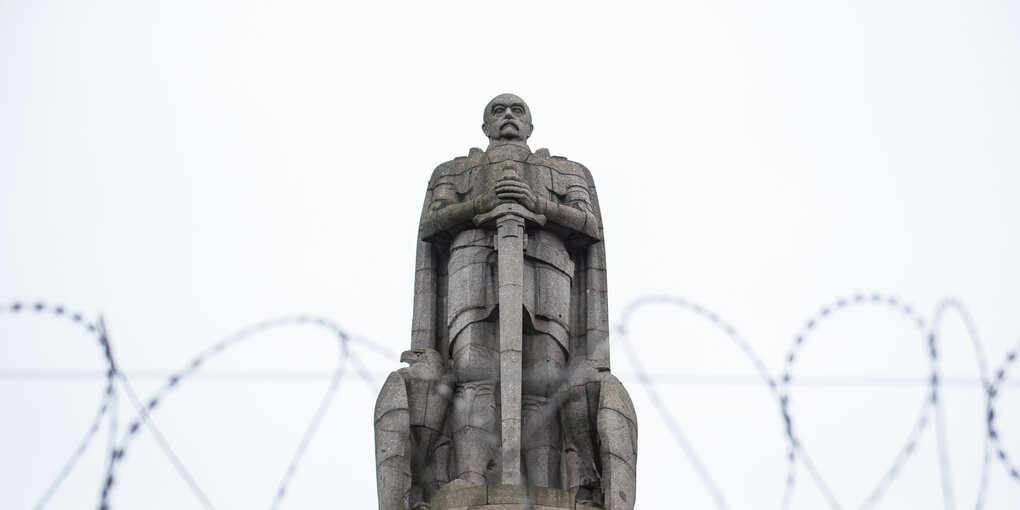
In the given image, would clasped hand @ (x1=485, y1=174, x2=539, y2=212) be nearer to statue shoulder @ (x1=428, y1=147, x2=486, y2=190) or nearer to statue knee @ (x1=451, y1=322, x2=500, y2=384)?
statue shoulder @ (x1=428, y1=147, x2=486, y2=190)

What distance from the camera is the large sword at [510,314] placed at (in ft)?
70.7

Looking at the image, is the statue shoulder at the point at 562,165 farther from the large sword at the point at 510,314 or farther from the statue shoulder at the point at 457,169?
the large sword at the point at 510,314

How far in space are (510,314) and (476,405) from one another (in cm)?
149

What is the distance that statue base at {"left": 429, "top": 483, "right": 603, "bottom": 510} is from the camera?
2002 centimetres

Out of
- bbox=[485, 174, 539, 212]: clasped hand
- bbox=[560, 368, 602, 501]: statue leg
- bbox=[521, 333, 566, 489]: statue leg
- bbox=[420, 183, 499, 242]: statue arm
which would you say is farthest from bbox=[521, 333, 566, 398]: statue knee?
bbox=[420, 183, 499, 242]: statue arm

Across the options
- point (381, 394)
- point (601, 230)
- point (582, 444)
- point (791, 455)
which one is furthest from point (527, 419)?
point (791, 455)

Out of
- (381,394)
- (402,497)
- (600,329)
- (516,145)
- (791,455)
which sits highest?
(516,145)

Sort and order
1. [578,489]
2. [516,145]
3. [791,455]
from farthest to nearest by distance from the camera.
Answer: [516,145] < [578,489] < [791,455]

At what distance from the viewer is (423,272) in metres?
24.6

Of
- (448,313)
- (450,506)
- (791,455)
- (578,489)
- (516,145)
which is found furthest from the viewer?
(516,145)

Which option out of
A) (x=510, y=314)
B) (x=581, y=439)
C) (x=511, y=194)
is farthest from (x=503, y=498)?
(x=511, y=194)

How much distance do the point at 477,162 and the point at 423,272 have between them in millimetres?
2165

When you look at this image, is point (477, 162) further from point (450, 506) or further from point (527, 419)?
point (450, 506)

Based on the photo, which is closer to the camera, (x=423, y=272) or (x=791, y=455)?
(x=791, y=455)
